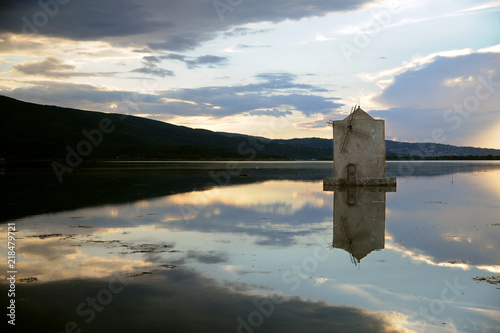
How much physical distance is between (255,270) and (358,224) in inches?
287

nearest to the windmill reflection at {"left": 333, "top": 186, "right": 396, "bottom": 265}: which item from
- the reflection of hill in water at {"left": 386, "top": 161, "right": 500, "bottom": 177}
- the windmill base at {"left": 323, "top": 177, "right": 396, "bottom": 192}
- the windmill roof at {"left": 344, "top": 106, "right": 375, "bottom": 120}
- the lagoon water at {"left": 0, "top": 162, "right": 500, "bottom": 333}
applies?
the lagoon water at {"left": 0, "top": 162, "right": 500, "bottom": 333}

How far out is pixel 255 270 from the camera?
10109mm

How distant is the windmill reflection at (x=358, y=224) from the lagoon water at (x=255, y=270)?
47 mm

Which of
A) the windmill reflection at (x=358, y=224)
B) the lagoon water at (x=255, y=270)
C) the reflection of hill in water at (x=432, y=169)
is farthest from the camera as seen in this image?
the reflection of hill in water at (x=432, y=169)

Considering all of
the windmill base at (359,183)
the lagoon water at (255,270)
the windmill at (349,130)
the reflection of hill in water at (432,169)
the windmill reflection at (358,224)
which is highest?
the windmill at (349,130)

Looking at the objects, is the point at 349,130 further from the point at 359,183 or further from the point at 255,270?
the point at 255,270

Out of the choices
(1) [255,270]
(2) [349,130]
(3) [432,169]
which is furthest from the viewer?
(3) [432,169]

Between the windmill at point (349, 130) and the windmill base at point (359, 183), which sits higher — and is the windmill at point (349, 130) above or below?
above

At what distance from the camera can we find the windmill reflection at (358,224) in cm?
1258

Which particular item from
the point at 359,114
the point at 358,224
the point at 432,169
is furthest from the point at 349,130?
the point at 432,169

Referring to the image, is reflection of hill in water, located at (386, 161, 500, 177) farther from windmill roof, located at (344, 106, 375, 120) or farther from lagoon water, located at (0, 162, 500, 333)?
lagoon water, located at (0, 162, 500, 333)

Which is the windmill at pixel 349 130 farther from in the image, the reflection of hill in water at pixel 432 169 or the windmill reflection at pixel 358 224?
the reflection of hill in water at pixel 432 169

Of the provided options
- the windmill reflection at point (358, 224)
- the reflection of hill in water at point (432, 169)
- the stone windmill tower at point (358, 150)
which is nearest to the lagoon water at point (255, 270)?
the windmill reflection at point (358, 224)

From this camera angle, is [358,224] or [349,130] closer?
[358,224]
